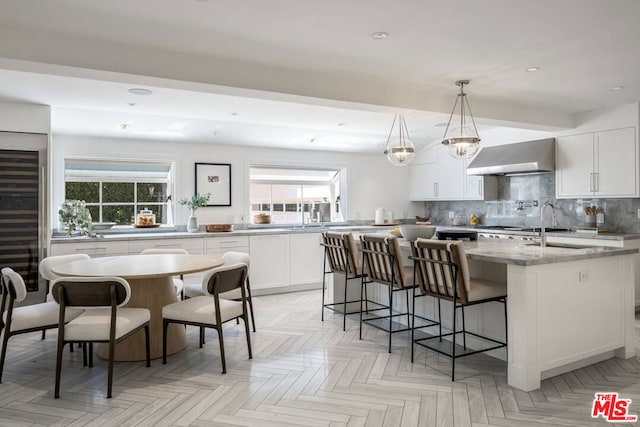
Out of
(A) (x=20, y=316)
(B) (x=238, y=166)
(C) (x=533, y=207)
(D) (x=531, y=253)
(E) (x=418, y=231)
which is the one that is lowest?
(A) (x=20, y=316)

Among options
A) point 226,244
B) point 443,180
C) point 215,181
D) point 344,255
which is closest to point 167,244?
point 226,244

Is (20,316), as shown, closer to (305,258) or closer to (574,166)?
(305,258)

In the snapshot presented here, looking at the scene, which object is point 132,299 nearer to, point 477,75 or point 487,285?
point 487,285

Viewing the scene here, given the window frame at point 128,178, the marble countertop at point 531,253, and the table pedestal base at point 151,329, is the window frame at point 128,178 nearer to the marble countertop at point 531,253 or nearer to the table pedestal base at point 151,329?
the table pedestal base at point 151,329

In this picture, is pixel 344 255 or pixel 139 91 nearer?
pixel 139 91

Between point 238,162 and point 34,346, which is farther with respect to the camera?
point 238,162

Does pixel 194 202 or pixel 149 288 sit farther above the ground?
pixel 194 202

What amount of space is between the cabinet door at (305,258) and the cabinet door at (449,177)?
90.5 inches

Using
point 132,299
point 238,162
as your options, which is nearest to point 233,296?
point 132,299

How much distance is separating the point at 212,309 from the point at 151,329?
0.70 m

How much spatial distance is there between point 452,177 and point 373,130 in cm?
167

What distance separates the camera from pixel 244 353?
3.66 metres

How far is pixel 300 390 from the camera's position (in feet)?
9.59

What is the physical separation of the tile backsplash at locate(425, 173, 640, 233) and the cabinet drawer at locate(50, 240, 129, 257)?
17.1 ft
